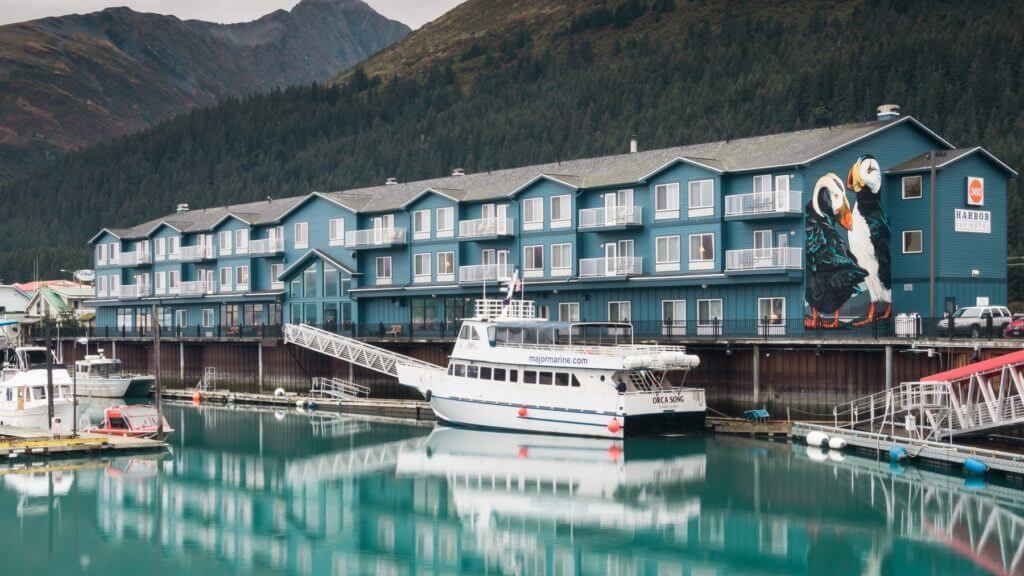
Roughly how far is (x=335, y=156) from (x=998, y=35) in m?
98.7

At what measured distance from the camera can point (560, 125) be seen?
17938cm

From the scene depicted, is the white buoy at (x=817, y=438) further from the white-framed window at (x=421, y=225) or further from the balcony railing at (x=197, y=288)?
the balcony railing at (x=197, y=288)

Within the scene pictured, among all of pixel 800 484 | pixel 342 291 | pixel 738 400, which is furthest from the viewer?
pixel 342 291

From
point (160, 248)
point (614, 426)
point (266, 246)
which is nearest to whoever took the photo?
point (614, 426)

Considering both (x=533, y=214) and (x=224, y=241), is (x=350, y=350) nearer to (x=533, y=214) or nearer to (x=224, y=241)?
(x=533, y=214)

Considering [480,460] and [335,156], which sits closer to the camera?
[480,460]

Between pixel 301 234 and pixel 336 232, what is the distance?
3.94 metres

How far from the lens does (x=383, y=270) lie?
73.1 m

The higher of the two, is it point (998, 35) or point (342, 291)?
point (998, 35)

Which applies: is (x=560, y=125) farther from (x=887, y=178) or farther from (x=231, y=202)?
(x=887, y=178)

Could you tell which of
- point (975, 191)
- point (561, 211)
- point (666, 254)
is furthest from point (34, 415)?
point (975, 191)

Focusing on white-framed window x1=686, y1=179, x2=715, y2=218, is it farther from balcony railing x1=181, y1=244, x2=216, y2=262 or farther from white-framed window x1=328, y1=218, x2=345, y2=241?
balcony railing x1=181, y1=244, x2=216, y2=262

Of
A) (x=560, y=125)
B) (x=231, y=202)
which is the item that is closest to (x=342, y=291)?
(x=560, y=125)

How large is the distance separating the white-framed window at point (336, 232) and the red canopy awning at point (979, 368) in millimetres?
41494
